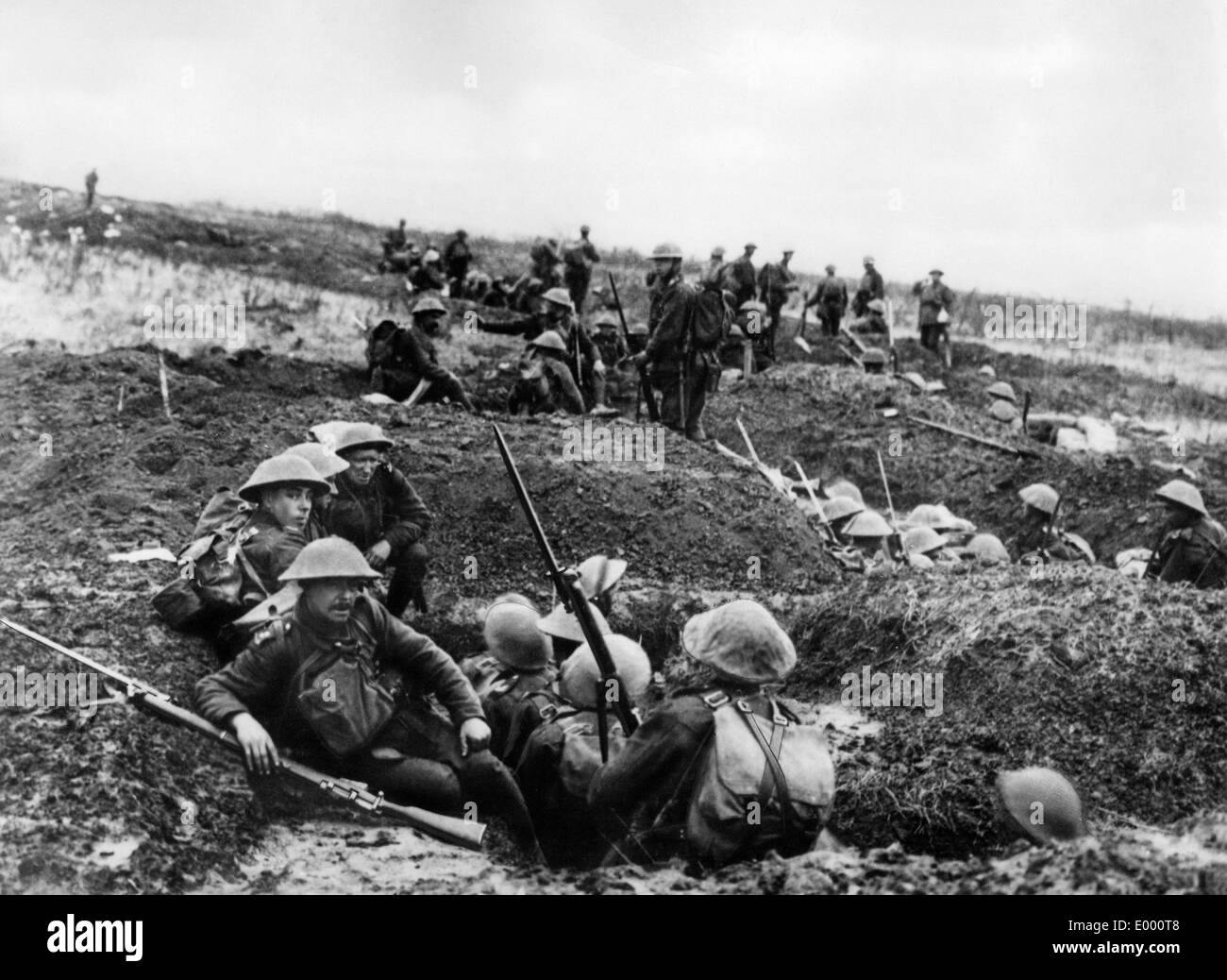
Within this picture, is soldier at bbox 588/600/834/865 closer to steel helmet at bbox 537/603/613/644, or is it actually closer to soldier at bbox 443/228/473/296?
steel helmet at bbox 537/603/613/644

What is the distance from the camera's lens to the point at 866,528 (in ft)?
35.7

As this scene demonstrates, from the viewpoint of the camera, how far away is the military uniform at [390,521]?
22.2 ft

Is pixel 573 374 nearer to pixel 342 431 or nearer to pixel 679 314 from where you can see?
pixel 679 314

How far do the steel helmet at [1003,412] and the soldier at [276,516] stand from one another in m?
13.7

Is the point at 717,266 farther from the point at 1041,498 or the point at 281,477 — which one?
the point at 281,477

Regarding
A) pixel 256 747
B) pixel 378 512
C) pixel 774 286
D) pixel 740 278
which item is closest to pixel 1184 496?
pixel 378 512

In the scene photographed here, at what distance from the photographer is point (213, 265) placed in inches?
830

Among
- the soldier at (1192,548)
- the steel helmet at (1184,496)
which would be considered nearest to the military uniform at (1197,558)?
the soldier at (1192,548)

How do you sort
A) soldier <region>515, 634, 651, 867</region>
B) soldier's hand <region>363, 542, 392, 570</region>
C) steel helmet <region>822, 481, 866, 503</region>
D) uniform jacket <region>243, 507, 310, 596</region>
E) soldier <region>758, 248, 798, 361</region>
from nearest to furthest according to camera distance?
soldier <region>515, 634, 651, 867</region>
uniform jacket <region>243, 507, 310, 596</region>
soldier's hand <region>363, 542, 392, 570</region>
steel helmet <region>822, 481, 866, 503</region>
soldier <region>758, 248, 798, 361</region>

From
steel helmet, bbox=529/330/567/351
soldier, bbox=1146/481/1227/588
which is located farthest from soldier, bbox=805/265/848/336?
soldier, bbox=1146/481/1227/588

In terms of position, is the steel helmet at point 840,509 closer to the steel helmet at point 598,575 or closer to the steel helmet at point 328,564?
the steel helmet at point 598,575

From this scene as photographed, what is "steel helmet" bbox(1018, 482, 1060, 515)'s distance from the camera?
10.3m

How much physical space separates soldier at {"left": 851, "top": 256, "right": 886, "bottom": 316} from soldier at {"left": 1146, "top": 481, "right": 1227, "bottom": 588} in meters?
14.3

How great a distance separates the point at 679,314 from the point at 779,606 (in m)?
4.20
